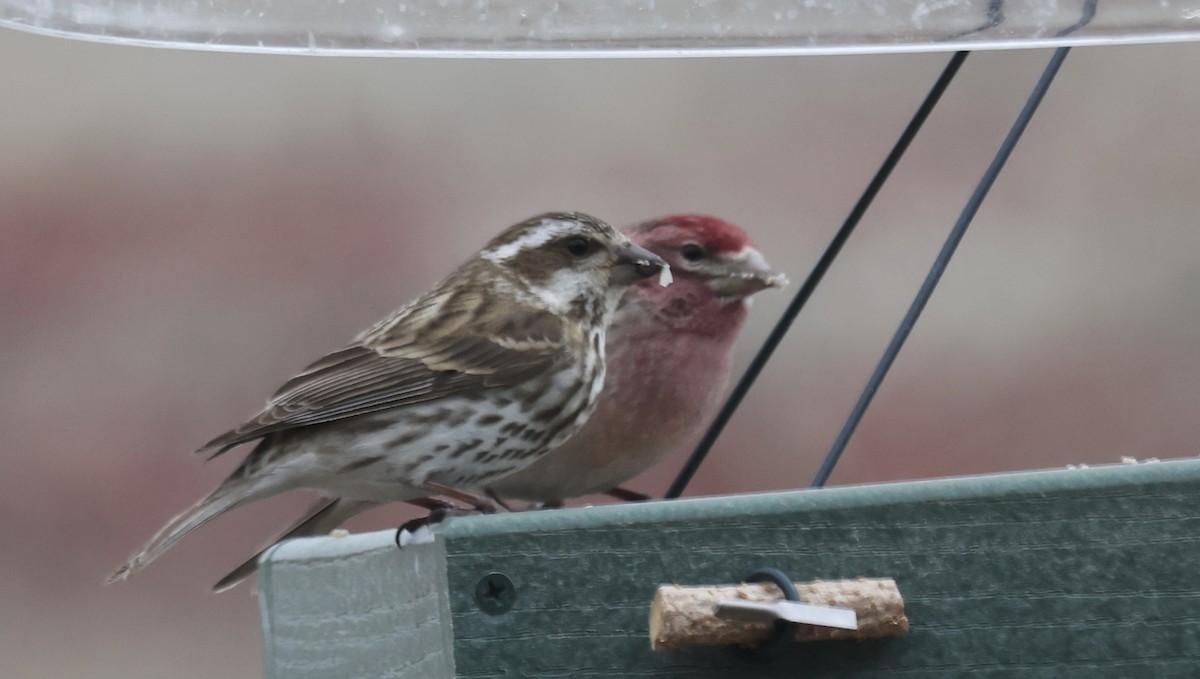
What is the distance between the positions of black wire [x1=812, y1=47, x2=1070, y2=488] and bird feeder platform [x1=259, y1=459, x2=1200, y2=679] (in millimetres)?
313

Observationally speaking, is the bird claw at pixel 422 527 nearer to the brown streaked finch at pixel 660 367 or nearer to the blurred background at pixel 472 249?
the brown streaked finch at pixel 660 367

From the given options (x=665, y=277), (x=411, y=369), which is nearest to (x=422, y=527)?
(x=411, y=369)

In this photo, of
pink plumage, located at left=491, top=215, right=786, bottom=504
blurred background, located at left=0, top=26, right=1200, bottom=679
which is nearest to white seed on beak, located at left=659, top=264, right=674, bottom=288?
pink plumage, located at left=491, top=215, right=786, bottom=504

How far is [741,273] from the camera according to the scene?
3201 mm

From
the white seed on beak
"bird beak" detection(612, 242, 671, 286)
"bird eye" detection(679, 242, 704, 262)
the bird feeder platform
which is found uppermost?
"bird eye" detection(679, 242, 704, 262)

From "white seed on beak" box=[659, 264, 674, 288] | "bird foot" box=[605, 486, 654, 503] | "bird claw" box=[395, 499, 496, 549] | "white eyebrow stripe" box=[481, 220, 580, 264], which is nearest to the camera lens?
"bird claw" box=[395, 499, 496, 549]

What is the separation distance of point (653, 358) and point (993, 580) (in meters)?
1.04

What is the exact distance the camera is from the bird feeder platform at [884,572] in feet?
7.20

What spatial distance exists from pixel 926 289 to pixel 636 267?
596 millimetres

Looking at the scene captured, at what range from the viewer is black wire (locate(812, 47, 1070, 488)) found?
8.45 ft

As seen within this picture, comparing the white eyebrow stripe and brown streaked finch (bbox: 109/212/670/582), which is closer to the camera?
brown streaked finch (bbox: 109/212/670/582)

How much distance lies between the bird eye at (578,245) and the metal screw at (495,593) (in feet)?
3.45

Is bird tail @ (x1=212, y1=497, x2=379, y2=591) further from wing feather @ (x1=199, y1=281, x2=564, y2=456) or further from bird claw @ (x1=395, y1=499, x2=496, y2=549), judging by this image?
bird claw @ (x1=395, y1=499, x2=496, y2=549)

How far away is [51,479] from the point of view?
14.3 ft
